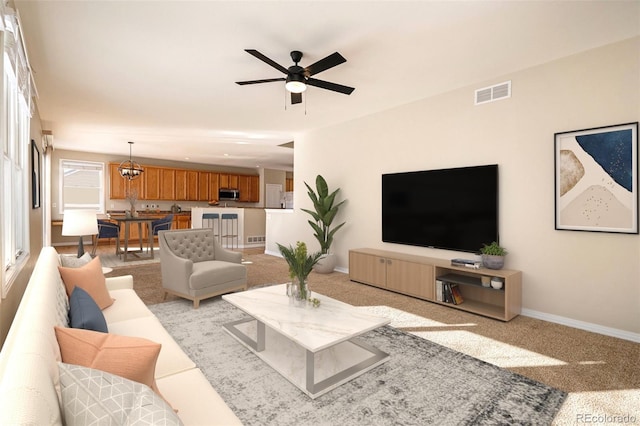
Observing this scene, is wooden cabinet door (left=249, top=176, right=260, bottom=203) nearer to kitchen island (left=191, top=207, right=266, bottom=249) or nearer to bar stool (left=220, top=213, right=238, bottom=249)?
kitchen island (left=191, top=207, right=266, bottom=249)

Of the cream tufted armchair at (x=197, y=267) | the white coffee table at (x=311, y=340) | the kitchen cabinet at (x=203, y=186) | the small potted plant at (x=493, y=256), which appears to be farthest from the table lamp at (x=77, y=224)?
the kitchen cabinet at (x=203, y=186)

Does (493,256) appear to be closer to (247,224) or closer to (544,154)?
(544,154)

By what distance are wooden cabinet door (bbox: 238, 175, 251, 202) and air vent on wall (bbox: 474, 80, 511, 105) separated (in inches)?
351

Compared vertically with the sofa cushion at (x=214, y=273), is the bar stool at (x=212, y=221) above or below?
above

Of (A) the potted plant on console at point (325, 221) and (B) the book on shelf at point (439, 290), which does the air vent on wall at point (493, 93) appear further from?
(A) the potted plant on console at point (325, 221)

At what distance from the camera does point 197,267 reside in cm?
399

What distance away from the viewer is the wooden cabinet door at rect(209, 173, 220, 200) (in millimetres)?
10803

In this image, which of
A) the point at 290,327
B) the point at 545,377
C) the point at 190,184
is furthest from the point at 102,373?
the point at 190,184

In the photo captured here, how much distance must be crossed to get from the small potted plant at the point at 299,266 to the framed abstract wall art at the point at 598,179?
2.61m

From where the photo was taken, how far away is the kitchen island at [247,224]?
859 centimetres

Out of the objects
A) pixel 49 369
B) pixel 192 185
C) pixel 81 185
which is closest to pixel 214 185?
pixel 192 185

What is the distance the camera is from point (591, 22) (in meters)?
2.64

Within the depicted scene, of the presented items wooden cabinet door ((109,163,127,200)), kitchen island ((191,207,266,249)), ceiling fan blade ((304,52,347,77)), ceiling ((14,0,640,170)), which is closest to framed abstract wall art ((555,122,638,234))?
ceiling ((14,0,640,170))

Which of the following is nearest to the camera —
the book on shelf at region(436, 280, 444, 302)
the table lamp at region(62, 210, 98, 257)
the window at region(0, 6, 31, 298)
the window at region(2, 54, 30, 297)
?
the window at region(0, 6, 31, 298)
